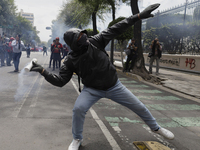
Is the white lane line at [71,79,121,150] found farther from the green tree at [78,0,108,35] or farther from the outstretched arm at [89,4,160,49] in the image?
the green tree at [78,0,108,35]

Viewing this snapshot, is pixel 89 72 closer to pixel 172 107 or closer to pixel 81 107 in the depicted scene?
pixel 81 107

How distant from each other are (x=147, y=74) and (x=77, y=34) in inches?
358

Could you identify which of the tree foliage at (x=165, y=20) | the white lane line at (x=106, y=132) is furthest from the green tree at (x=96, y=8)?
the white lane line at (x=106, y=132)

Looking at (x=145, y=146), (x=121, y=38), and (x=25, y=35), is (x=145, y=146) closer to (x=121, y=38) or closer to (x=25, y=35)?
(x=121, y=38)

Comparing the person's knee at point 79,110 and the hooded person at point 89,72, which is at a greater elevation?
the hooded person at point 89,72

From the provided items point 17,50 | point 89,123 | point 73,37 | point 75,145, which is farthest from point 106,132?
point 17,50

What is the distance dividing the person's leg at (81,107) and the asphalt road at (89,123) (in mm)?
402

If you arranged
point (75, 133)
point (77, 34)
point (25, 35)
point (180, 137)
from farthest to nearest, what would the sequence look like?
point (25, 35) < point (180, 137) < point (75, 133) < point (77, 34)

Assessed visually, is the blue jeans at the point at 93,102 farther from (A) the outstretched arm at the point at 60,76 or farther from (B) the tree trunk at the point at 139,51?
(B) the tree trunk at the point at 139,51

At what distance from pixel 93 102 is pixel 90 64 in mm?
528

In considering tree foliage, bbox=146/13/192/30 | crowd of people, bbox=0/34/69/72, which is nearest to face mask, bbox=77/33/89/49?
crowd of people, bbox=0/34/69/72

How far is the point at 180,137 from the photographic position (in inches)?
144

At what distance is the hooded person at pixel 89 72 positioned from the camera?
108 inches

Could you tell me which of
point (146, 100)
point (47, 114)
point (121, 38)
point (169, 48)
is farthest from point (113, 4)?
point (47, 114)
